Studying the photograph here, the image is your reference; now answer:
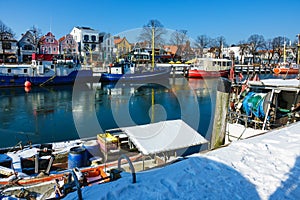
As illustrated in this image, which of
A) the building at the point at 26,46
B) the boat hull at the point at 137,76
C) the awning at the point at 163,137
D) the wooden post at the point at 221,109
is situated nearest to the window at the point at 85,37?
the building at the point at 26,46

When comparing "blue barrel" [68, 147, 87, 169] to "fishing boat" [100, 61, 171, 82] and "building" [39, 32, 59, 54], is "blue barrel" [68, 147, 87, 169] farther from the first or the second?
"building" [39, 32, 59, 54]

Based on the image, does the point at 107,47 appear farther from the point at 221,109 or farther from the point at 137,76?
the point at 221,109

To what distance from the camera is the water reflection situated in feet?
42.9

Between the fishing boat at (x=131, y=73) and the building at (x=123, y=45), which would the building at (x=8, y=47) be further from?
the building at (x=123, y=45)

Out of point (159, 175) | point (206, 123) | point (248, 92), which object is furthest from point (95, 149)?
point (206, 123)

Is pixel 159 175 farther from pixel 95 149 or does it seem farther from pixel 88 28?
pixel 88 28

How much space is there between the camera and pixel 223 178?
3361 mm

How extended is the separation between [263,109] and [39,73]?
29652 millimetres

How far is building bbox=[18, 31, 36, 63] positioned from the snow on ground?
4900cm

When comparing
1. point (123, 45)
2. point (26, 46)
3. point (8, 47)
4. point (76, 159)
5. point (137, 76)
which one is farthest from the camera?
point (123, 45)

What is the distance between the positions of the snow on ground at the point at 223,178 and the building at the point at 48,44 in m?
51.3

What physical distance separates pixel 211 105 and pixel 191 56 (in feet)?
179

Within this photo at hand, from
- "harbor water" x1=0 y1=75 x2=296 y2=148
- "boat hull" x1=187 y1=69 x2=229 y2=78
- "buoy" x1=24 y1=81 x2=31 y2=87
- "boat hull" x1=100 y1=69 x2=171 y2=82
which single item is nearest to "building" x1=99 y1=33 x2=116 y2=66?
"boat hull" x1=100 y1=69 x2=171 y2=82

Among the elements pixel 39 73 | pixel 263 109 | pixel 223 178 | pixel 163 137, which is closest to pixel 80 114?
pixel 163 137
